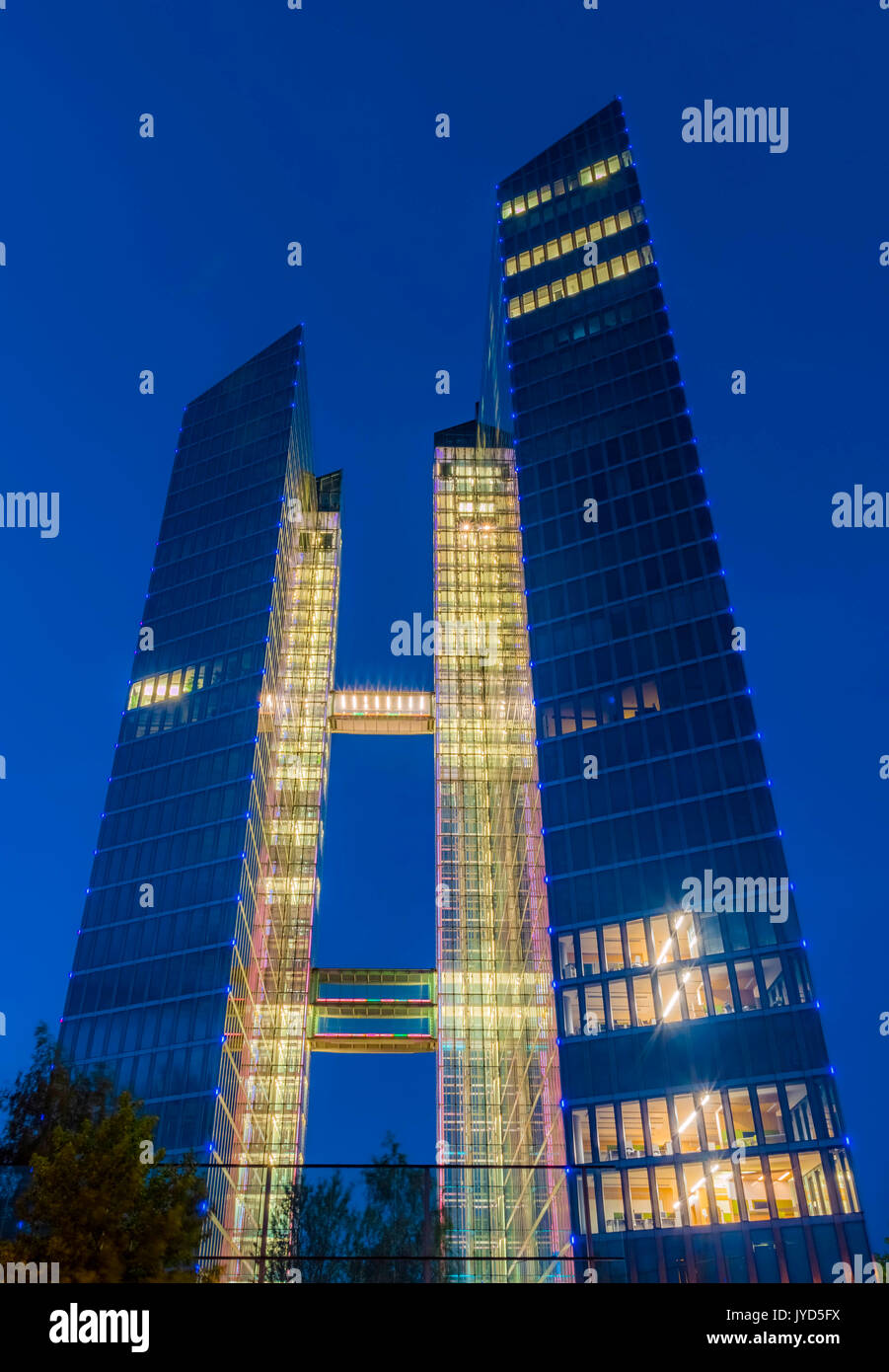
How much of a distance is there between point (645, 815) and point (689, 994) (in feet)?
34.9

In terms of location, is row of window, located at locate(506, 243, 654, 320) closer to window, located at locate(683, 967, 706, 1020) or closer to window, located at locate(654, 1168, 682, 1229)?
window, located at locate(683, 967, 706, 1020)

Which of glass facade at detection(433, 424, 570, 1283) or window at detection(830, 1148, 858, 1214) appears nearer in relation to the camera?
window at detection(830, 1148, 858, 1214)

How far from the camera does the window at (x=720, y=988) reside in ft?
183

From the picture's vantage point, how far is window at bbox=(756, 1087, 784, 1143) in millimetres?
51719

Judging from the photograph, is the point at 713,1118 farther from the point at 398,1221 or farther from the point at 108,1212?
the point at 398,1221

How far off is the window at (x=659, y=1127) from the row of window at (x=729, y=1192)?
0.88 metres

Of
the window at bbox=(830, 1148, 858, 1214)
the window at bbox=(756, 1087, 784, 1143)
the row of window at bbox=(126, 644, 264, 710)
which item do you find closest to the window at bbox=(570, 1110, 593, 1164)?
the window at bbox=(756, 1087, 784, 1143)

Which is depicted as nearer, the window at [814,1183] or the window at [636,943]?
the window at [814,1183]

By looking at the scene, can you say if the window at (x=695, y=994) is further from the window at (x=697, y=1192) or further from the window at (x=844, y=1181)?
the window at (x=844, y=1181)

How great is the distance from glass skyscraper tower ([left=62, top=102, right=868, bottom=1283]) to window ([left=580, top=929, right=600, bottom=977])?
7.9 inches

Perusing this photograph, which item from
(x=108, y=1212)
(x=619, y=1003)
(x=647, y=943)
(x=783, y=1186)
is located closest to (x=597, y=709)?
(x=647, y=943)

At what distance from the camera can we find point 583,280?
8650 cm

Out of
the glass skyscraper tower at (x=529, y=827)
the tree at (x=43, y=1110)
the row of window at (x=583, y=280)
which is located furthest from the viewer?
the row of window at (x=583, y=280)

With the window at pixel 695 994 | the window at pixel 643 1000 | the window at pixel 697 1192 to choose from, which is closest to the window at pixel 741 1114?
the window at pixel 697 1192
